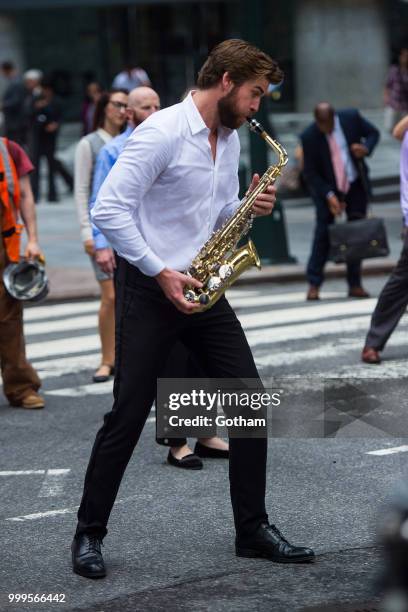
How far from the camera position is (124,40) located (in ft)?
113

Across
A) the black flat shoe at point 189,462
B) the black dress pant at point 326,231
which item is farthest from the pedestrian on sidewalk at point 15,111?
the black flat shoe at point 189,462

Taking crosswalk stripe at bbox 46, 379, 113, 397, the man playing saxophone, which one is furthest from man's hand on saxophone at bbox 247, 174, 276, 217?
→ crosswalk stripe at bbox 46, 379, 113, 397

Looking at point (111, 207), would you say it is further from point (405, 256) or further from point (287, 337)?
point (287, 337)

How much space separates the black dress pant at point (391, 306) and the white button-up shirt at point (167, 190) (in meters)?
4.03

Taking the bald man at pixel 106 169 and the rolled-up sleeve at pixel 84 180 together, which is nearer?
the bald man at pixel 106 169

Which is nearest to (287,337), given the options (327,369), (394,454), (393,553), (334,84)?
(327,369)

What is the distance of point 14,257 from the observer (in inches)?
338

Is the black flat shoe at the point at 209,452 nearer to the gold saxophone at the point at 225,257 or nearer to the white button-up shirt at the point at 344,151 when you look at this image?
the gold saxophone at the point at 225,257

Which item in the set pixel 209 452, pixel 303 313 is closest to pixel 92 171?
pixel 209 452

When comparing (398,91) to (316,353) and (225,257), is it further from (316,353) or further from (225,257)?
(225,257)

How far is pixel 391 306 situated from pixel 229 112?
4363 mm

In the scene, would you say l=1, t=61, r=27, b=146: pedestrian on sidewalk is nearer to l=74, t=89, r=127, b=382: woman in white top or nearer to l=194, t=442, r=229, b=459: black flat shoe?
l=74, t=89, r=127, b=382: woman in white top

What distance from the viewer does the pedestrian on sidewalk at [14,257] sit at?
849 cm

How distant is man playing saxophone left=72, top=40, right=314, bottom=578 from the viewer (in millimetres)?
5309
